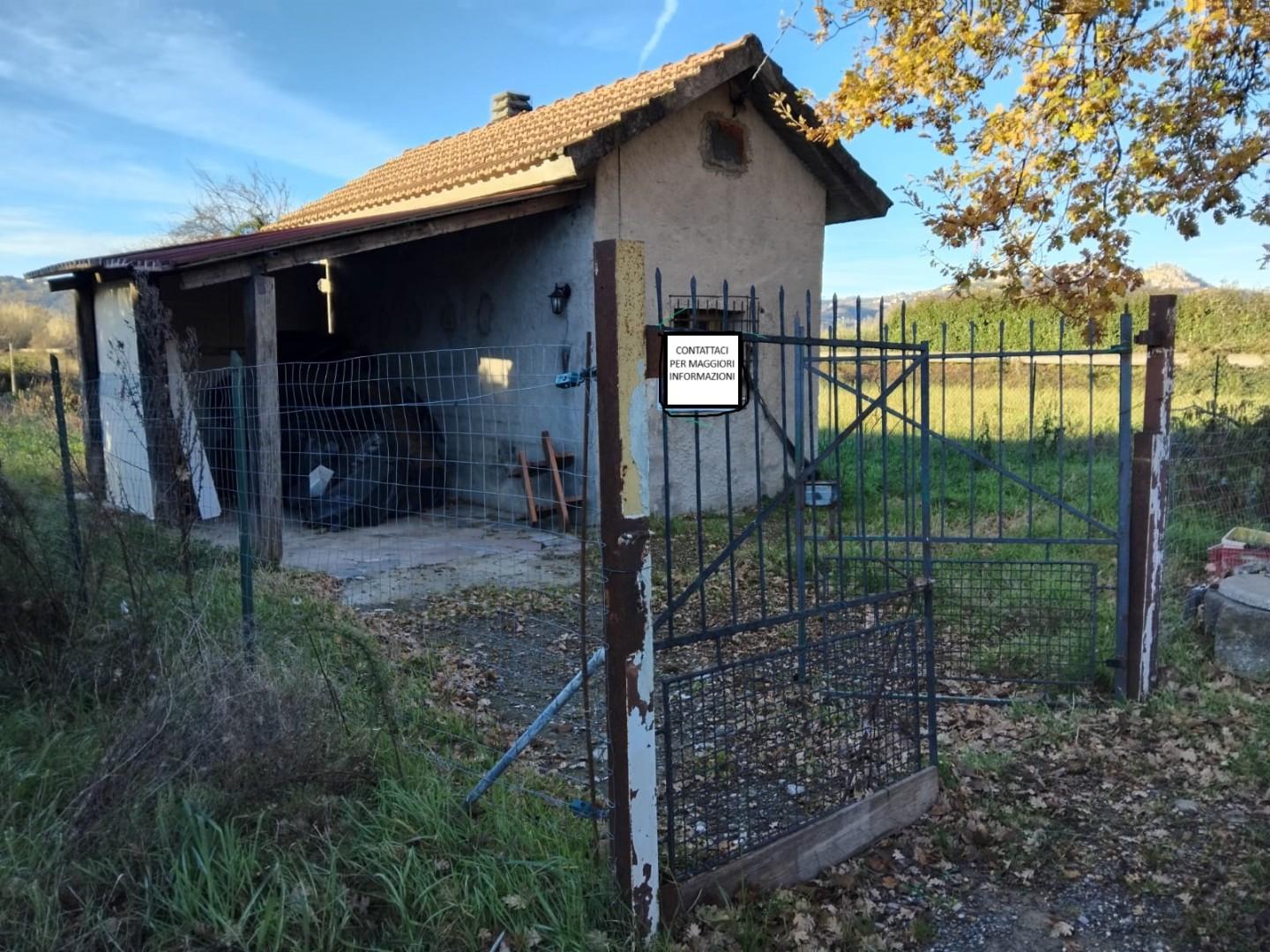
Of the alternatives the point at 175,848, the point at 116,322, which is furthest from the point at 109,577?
the point at 116,322

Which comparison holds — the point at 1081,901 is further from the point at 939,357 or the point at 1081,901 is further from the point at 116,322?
the point at 116,322

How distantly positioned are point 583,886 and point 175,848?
48.7 inches

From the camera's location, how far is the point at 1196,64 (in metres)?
4.83

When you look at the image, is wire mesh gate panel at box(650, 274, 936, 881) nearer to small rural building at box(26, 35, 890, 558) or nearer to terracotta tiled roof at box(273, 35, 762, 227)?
small rural building at box(26, 35, 890, 558)

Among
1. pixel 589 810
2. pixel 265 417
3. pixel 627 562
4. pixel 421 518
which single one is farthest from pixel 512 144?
pixel 589 810

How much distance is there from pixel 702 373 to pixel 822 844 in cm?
181

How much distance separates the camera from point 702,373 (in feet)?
8.50

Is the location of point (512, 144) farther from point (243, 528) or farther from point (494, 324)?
point (243, 528)

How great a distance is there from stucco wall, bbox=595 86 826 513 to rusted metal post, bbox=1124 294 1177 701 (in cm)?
446

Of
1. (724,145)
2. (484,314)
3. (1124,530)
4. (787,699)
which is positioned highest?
(724,145)

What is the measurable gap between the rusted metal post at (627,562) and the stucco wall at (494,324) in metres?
5.49

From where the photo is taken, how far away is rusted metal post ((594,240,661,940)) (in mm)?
2461

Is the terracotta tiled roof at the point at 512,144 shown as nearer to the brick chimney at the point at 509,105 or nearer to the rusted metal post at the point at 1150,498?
the brick chimney at the point at 509,105

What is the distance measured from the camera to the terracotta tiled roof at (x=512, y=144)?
8852 mm
